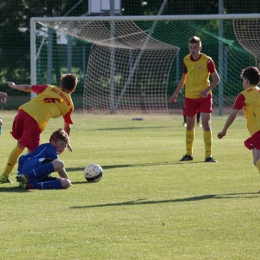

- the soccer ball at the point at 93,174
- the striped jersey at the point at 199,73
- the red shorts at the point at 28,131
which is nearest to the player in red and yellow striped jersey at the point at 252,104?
the soccer ball at the point at 93,174

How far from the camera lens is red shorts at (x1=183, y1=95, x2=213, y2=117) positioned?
12.6 metres

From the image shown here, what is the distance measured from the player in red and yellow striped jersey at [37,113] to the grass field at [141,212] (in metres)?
0.47

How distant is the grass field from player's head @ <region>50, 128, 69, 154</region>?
1.83 feet

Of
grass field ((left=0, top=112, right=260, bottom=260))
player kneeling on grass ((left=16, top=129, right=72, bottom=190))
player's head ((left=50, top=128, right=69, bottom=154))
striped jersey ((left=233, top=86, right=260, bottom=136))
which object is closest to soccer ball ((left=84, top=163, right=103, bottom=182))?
grass field ((left=0, top=112, right=260, bottom=260))

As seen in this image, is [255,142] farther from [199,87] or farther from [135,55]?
[135,55]

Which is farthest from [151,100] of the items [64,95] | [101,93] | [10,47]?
[64,95]

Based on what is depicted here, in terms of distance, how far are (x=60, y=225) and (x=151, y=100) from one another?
64.2 feet

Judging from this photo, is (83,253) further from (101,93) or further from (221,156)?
(101,93)

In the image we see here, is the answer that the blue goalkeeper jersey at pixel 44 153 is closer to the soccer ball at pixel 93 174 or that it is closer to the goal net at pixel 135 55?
the soccer ball at pixel 93 174

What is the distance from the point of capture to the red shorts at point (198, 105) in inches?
498

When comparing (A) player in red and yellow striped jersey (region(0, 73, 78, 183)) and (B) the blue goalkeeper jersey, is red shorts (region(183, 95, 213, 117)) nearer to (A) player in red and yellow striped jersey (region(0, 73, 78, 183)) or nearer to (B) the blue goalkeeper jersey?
(A) player in red and yellow striped jersey (region(0, 73, 78, 183))

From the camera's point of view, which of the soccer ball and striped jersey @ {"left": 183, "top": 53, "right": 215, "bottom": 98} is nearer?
the soccer ball

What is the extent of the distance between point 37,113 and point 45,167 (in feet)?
3.13

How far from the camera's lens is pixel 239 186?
9.41 m
